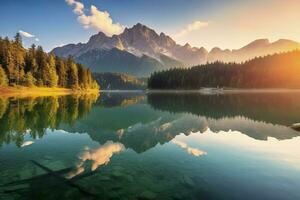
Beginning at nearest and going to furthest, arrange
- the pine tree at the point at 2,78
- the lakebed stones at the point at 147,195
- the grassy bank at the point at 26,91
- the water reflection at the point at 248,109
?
the lakebed stones at the point at 147,195 < the water reflection at the point at 248,109 < the pine tree at the point at 2,78 < the grassy bank at the point at 26,91

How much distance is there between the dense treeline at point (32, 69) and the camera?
100 meters

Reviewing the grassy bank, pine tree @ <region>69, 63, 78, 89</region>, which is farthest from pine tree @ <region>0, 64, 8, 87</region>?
pine tree @ <region>69, 63, 78, 89</region>

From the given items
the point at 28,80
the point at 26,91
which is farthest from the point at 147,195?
the point at 26,91

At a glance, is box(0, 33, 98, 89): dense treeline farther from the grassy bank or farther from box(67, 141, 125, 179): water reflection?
box(67, 141, 125, 179): water reflection

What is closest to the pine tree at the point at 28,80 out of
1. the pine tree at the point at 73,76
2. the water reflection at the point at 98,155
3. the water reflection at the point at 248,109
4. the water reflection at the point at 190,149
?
the pine tree at the point at 73,76

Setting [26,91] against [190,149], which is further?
[26,91]

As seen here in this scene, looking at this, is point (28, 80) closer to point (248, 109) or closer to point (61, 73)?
point (61, 73)

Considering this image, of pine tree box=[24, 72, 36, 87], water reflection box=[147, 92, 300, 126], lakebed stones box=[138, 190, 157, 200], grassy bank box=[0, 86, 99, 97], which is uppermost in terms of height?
pine tree box=[24, 72, 36, 87]

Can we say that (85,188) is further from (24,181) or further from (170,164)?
(170,164)

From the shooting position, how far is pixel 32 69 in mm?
114250

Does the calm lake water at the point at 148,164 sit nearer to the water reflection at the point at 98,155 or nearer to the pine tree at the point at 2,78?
the water reflection at the point at 98,155

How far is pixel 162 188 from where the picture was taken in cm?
1116

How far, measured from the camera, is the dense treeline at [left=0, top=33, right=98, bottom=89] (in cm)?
10000

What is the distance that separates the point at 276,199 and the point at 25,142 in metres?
20.2
